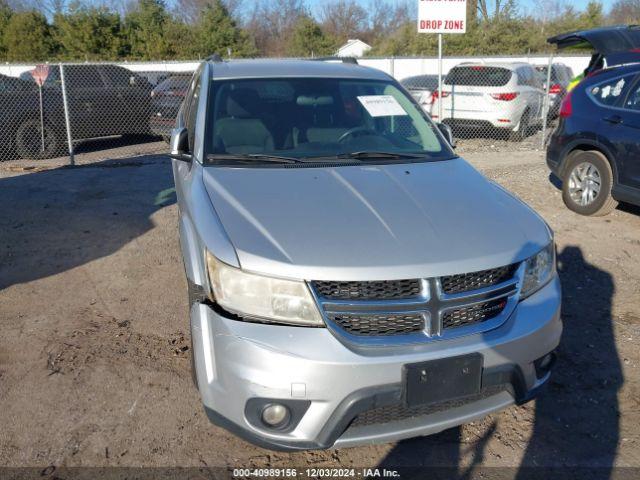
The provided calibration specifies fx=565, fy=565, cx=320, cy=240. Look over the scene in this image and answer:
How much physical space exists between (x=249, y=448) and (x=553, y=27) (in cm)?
4029

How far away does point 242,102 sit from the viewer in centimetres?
383

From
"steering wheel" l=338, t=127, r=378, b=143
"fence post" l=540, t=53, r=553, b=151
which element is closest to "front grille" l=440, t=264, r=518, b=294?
"steering wheel" l=338, t=127, r=378, b=143

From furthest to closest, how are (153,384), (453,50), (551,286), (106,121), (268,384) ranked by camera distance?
(453,50) < (106,121) < (153,384) < (551,286) < (268,384)

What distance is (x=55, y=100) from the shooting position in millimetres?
10516

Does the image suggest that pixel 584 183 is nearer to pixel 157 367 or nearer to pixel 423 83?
pixel 157 367

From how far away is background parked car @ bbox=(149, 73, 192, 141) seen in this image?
34.7 feet

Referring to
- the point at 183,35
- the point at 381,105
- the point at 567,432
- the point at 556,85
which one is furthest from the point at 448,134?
the point at 183,35

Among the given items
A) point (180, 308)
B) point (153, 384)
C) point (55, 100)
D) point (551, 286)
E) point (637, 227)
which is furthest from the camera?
point (55, 100)

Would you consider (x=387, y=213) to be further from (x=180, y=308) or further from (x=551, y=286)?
(x=180, y=308)

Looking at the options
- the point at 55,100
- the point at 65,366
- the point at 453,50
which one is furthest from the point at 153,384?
the point at 453,50

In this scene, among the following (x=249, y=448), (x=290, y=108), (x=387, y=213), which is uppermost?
(x=290, y=108)

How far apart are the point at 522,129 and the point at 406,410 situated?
11.5 metres

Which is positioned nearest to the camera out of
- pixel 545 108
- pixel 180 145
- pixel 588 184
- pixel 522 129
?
pixel 180 145

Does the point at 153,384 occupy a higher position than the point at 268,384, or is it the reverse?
the point at 268,384
